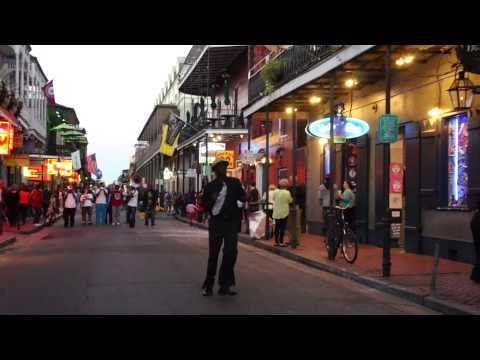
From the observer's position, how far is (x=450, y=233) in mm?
14375

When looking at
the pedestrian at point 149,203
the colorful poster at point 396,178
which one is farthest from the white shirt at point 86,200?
the colorful poster at point 396,178

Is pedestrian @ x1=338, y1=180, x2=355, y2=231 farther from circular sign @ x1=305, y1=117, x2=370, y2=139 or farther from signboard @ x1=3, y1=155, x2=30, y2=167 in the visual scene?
signboard @ x1=3, y1=155, x2=30, y2=167

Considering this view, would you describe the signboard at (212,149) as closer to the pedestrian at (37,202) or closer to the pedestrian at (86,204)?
the pedestrian at (86,204)

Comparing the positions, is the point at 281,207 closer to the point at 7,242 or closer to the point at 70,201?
the point at 7,242

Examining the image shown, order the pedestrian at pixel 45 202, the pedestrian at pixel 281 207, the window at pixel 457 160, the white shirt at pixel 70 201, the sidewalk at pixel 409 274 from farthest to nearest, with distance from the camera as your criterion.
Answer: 1. the pedestrian at pixel 45 202
2. the white shirt at pixel 70 201
3. the pedestrian at pixel 281 207
4. the window at pixel 457 160
5. the sidewalk at pixel 409 274

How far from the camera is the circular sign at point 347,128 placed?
16.2 metres

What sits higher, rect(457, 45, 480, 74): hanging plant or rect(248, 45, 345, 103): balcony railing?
rect(248, 45, 345, 103): balcony railing

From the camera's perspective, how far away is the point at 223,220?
9664 mm

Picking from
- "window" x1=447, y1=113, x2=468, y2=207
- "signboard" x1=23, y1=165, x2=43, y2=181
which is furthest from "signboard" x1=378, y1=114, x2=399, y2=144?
"signboard" x1=23, y1=165, x2=43, y2=181

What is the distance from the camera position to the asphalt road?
28.8 ft

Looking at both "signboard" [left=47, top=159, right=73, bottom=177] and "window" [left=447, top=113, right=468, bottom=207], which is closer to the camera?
"window" [left=447, top=113, right=468, bottom=207]

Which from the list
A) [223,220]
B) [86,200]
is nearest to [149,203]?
[86,200]

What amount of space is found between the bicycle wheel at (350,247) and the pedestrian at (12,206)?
1580 cm

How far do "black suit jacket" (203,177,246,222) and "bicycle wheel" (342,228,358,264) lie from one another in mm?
4764
